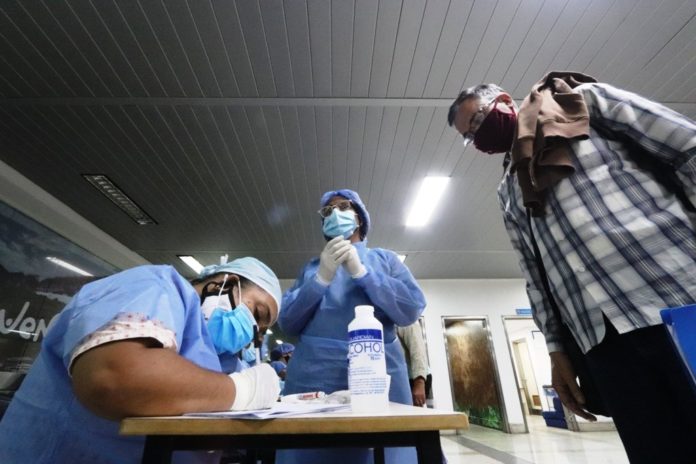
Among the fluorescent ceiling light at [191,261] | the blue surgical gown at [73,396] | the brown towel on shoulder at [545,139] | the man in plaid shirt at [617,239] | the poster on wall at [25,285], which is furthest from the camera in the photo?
the fluorescent ceiling light at [191,261]

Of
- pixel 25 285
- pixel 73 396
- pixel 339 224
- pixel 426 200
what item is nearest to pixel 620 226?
pixel 339 224

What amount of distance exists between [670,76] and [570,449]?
4139 millimetres

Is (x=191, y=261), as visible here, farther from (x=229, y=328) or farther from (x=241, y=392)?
(x=241, y=392)

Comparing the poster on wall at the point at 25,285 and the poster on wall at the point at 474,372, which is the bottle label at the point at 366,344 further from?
the poster on wall at the point at 474,372

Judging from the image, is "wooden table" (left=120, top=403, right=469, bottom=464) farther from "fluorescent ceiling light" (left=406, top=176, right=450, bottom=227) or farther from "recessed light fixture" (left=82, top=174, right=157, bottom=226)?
"recessed light fixture" (left=82, top=174, right=157, bottom=226)

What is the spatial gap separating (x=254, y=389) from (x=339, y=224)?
3.31 feet

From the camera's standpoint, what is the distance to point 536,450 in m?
4.16

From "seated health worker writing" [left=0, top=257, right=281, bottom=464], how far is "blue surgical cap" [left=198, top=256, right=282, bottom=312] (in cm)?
44

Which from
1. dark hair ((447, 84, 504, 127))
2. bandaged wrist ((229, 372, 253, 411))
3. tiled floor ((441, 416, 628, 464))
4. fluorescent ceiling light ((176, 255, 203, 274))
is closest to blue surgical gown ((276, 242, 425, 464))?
bandaged wrist ((229, 372, 253, 411))

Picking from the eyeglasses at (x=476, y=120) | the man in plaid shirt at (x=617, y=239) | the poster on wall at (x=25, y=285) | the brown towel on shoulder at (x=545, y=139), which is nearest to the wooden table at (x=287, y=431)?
the man in plaid shirt at (x=617, y=239)

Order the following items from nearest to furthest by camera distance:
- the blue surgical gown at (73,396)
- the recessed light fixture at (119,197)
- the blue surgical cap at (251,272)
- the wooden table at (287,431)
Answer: the wooden table at (287,431)
the blue surgical gown at (73,396)
the blue surgical cap at (251,272)
the recessed light fixture at (119,197)

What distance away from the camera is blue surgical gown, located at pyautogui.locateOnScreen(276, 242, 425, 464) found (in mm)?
1180

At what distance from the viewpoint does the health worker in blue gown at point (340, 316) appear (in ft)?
3.89

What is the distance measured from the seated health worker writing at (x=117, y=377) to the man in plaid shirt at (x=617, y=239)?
0.83 meters
